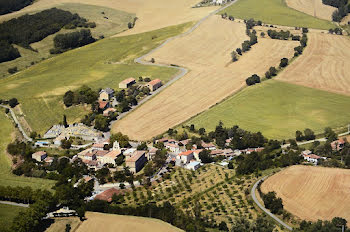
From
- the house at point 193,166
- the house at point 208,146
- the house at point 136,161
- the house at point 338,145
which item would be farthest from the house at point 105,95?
the house at point 338,145

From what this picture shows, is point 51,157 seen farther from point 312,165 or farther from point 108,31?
point 108,31

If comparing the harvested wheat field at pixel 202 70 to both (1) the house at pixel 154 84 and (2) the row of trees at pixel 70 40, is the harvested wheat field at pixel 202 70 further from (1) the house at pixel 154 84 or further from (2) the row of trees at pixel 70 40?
(2) the row of trees at pixel 70 40

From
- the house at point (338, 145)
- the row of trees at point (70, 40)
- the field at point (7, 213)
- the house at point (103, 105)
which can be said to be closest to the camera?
the field at point (7, 213)

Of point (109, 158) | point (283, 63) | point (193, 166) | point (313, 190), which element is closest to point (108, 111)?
point (109, 158)

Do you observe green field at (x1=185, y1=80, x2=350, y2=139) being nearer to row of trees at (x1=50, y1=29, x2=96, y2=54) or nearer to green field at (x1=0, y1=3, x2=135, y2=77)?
green field at (x1=0, y1=3, x2=135, y2=77)

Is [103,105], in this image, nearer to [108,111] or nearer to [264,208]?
[108,111]
